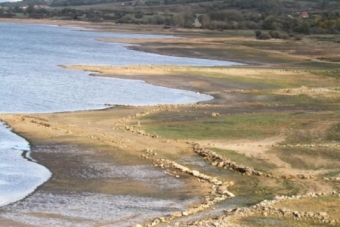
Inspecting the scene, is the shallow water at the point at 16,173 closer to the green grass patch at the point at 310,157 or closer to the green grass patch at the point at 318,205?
the green grass patch at the point at 318,205

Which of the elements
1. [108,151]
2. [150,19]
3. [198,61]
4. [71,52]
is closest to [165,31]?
[150,19]

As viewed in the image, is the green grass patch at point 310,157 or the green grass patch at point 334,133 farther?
the green grass patch at point 334,133

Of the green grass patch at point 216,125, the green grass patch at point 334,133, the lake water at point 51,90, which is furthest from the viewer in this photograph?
the green grass patch at point 216,125

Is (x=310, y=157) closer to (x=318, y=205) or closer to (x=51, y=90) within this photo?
(x=318, y=205)

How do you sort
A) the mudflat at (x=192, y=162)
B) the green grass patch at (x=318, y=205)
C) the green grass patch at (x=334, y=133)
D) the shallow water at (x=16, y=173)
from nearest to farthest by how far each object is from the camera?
1. the green grass patch at (x=318, y=205)
2. the mudflat at (x=192, y=162)
3. the shallow water at (x=16, y=173)
4. the green grass patch at (x=334, y=133)

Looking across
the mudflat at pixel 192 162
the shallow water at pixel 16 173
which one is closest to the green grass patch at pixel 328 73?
the mudflat at pixel 192 162

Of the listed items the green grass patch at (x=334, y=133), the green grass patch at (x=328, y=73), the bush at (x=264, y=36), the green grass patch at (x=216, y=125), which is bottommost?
the bush at (x=264, y=36)

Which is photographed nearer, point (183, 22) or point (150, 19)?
point (183, 22)

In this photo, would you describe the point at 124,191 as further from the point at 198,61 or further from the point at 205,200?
the point at 198,61
